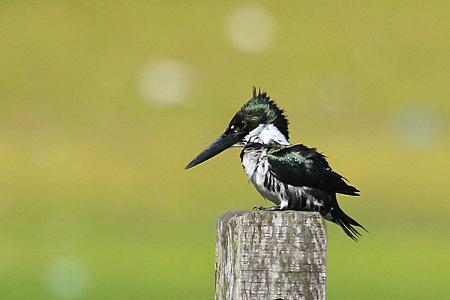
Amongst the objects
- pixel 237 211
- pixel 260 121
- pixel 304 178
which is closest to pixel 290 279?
pixel 237 211

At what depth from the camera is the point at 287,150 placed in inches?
104

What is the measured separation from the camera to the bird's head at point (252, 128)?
2.78 metres

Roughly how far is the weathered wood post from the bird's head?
3.28 ft

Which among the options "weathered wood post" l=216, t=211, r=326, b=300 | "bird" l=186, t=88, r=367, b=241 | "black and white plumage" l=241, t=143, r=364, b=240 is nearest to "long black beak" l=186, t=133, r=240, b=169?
"bird" l=186, t=88, r=367, b=241

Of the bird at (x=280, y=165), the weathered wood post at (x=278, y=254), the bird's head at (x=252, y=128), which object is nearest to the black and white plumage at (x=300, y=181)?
the bird at (x=280, y=165)

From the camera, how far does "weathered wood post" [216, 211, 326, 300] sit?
1795 mm

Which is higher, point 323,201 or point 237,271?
point 323,201

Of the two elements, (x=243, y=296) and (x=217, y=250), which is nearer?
(x=243, y=296)

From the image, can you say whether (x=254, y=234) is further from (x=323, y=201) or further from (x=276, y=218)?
(x=323, y=201)

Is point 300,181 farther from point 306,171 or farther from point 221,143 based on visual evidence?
point 221,143

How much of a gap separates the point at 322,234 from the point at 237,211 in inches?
8.8

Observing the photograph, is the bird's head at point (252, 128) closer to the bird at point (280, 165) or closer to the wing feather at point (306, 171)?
the bird at point (280, 165)

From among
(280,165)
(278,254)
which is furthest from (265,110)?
(278,254)

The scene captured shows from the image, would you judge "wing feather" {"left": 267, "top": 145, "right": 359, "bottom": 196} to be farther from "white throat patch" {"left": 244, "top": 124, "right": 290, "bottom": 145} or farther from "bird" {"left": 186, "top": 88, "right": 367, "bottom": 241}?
"white throat patch" {"left": 244, "top": 124, "right": 290, "bottom": 145}
